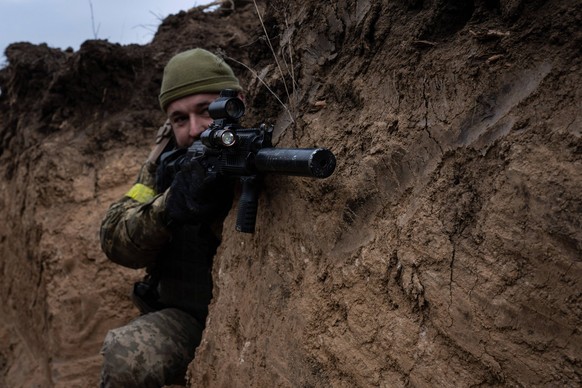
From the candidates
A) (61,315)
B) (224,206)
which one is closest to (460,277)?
(224,206)

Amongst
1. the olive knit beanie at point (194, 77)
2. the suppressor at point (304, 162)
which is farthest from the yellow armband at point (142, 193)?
the suppressor at point (304, 162)

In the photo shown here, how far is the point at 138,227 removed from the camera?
3152 millimetres

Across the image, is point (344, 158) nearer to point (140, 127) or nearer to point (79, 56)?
point (140, 127)

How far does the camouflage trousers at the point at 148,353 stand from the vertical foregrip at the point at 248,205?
103 centimetres

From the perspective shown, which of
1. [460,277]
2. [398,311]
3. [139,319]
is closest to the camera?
[460,277]

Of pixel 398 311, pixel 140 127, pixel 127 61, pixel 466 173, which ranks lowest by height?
pixel 398 311

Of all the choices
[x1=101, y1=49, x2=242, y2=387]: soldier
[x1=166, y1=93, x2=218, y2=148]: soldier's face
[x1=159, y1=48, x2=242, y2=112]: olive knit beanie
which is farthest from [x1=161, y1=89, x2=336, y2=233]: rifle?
[x1=159, y1=48, x2=242, y2=112]: olive knit beanie

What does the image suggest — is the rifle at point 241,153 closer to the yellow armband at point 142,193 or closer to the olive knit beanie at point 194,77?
the olive knit beanie at point 194,77

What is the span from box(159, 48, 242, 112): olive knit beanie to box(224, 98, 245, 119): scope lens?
2.67ft

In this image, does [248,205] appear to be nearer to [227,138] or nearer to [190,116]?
[227,138]

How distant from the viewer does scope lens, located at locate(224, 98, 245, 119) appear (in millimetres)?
2477

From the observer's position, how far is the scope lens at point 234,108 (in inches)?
97.5

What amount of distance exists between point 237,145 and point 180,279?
1.23 meters

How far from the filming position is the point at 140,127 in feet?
17.5
